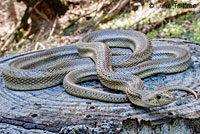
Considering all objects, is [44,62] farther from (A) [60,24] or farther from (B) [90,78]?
(A) [60,24]

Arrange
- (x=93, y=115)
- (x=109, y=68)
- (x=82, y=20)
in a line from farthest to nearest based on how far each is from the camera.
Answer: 1. (x=82, y=20)
2. (x=109, y=68)
3. (x=93, y=115)

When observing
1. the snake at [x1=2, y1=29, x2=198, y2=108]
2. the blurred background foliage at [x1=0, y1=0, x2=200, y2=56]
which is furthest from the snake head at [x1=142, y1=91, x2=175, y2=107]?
the blurred background foliage at [x1=0, y1=0, x2=200, y2=56]

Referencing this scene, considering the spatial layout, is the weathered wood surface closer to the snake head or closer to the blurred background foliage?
the snake head

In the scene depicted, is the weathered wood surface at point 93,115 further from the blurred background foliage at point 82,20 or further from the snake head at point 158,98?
the blurred background foliage at point 82,20

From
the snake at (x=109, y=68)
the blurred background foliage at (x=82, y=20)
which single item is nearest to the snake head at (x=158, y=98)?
the snake at (x=109, y=68)

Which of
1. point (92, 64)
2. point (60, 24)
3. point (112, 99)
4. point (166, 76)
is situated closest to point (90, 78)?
point (92, 64)

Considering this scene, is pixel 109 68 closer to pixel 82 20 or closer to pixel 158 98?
pixel 158 98

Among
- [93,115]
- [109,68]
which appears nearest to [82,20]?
[109,68]
